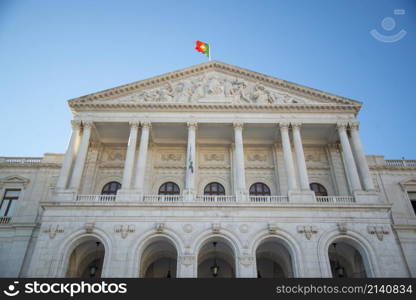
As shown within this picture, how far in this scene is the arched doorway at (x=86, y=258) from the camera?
22094 mm

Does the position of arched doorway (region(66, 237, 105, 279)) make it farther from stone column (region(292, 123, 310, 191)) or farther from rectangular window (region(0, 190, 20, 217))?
stone column (region(292, 123, 310, 191))

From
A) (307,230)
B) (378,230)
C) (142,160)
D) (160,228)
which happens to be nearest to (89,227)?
(160,228)

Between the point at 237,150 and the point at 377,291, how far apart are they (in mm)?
12772

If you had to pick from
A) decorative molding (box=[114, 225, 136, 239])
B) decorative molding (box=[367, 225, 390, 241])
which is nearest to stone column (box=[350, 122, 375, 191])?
decorative molding (box=[367, 225, 390, 241])

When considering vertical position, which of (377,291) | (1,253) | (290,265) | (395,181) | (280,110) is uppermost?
(280,110)

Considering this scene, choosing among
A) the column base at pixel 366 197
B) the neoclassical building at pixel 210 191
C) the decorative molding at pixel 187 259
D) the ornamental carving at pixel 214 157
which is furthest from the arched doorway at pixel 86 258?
the column base at pixel 366 197

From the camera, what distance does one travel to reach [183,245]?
20656 millimetres

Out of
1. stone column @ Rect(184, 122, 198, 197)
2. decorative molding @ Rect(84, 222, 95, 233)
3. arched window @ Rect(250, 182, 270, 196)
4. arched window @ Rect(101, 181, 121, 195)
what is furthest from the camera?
arched window @ Rect(101, 181, 121, 195)

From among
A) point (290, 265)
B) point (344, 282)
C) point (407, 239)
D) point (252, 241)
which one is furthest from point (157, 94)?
point (407, 239)

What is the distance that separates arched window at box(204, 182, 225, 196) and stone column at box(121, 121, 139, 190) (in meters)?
6.13

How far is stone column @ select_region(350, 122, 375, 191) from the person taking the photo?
23.6m

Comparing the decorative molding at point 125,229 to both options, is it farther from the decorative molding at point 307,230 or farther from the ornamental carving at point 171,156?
the decorative molding at point 307,230

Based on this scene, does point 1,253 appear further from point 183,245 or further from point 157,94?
point 157,94

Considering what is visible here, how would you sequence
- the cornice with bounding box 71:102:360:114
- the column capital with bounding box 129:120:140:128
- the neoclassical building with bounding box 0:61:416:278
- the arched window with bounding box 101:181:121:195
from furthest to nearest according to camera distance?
the arched window with bounding box 101:181:121:195 → the cornice with bounding box 71:102:360:114 → the column capital with bounding box 129:120:140:128 → the neoclassical building with bounding box 0:61:416:278
